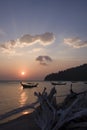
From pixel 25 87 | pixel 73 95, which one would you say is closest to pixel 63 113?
pixel 73 95

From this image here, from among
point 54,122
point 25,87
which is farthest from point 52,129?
point 25,87

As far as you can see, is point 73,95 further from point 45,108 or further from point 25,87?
point 25,87

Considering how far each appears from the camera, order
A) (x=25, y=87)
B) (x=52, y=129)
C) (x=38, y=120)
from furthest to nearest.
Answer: (x=25, y=87), (x=38, y=120), (x=52, y=129)

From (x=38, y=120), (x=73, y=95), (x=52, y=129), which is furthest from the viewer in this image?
(x=73, y=95)

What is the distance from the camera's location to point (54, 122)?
11.2m

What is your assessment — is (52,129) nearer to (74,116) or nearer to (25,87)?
(74,116)

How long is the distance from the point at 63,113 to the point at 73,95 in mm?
8491

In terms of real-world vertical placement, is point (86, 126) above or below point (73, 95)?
below

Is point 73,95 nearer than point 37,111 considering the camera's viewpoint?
No

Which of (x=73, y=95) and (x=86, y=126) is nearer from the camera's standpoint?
(x=86, y=126)

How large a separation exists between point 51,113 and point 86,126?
179 cm

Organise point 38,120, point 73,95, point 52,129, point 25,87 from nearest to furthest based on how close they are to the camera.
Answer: point 52,129 → point 38,120 → point 73,95 → point 25,87

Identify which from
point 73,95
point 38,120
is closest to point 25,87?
point 73,95

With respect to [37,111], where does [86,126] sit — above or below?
below
